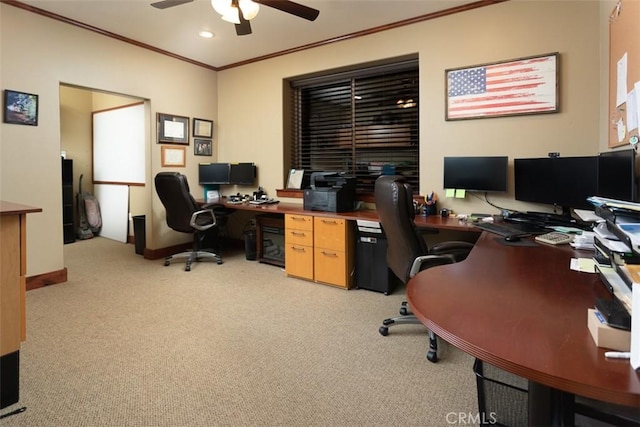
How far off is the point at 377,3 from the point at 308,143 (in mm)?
1905

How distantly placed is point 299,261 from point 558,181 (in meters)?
2.40

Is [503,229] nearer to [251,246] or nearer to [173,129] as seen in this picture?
[251,246]

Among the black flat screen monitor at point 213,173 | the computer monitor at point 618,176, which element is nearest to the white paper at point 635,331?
the computer monitor at point 618,176

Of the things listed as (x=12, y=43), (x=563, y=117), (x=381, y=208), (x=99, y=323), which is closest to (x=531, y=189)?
(x=563, y=117)

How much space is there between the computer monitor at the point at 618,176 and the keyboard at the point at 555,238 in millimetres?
293

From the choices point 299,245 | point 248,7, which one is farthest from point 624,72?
point 299,245

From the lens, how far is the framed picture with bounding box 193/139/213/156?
195 inches

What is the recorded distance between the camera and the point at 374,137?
4.01 m

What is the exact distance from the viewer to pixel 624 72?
1.96m

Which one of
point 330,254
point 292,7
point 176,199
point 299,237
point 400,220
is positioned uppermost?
point 292,7

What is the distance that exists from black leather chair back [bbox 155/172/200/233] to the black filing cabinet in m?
2.54

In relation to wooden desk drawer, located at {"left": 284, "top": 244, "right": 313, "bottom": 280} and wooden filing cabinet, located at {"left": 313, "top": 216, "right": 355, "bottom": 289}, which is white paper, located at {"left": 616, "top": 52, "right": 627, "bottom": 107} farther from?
wooden desk drawer, located at {"left": 284, "top": 244, "right": 313, "bottom": 280}

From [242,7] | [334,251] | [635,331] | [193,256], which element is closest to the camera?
[635,331]

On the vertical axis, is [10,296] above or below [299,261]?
above
